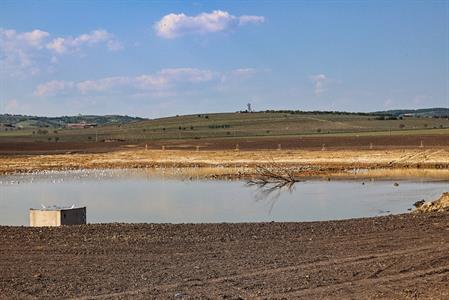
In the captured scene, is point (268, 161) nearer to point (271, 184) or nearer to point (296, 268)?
point (271, 184)

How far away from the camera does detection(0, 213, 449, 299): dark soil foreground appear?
1020 centimetres

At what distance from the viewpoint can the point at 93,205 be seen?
88.1 feet

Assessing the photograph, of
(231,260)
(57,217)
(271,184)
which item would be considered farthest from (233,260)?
(271,184)

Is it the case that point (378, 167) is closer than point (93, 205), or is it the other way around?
point (93, 205)

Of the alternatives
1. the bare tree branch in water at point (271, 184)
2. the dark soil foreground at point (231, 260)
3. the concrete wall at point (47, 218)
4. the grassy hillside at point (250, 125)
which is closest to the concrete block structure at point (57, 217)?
the concrete wall at point (47, 218)

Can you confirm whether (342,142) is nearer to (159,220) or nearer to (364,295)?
(159,220)

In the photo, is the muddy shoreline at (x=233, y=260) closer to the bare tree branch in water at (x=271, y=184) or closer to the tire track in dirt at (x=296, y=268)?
the tire track in dirt at (x=296, y=268)

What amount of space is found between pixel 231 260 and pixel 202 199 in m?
15.6

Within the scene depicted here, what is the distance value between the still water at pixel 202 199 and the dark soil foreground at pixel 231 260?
18.3 ft

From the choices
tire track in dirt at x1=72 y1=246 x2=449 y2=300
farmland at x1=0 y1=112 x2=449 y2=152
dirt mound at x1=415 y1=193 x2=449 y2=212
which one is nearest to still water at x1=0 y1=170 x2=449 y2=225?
dirt mound at x1=415 y1=193 x2=449 y2=212

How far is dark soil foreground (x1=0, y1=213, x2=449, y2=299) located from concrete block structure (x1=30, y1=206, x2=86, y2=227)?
1.72 metres

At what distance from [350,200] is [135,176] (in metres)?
18.1

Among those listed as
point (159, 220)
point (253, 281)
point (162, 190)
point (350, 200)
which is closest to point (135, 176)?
point (162, 190)

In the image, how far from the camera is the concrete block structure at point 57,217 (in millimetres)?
18031
